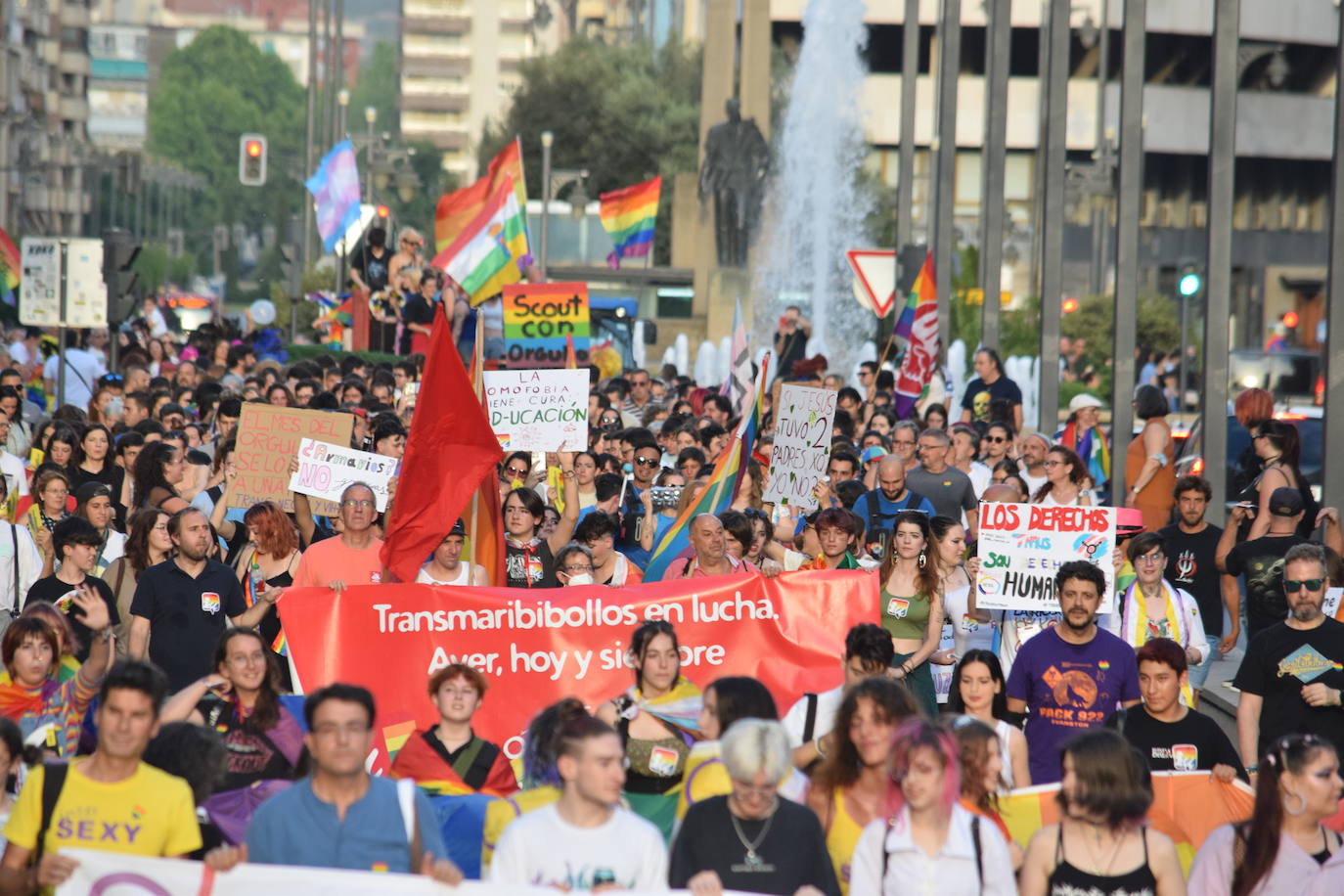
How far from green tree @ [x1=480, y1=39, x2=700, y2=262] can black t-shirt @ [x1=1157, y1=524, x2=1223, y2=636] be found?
62606 millimetres

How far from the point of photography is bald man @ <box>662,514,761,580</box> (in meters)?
10.3

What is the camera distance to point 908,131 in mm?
36094

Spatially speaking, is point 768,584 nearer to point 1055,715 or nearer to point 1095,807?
point 1055,715

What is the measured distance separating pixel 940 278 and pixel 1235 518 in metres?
21.3

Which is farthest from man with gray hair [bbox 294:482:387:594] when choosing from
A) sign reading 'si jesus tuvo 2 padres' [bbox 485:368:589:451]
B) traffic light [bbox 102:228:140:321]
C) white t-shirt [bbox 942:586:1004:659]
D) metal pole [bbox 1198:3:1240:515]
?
traffic light [bbox 102:228:140:321]

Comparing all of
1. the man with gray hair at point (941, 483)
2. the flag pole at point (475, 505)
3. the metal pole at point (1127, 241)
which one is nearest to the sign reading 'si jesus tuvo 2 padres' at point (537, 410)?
the flag pole at point (475, 505)

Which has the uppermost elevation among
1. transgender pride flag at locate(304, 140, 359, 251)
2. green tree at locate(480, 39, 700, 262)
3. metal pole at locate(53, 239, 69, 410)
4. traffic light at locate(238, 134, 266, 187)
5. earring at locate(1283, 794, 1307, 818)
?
green tree at locate(480, 39, 700, 262)

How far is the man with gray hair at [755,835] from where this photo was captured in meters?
6.15

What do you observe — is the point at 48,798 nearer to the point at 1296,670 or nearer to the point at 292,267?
the point at 1296,670

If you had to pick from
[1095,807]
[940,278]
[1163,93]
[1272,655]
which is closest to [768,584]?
[1272,655]

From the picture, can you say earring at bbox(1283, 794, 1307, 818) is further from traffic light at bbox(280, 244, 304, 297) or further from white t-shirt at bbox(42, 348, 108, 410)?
traffic light at bbox(280, 244, 304, 297)

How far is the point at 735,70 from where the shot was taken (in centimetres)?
5681

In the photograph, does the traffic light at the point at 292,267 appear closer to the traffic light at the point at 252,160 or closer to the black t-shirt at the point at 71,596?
the traffic light at the point at 252,160

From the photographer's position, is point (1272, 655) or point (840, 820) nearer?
point (840, 820)
